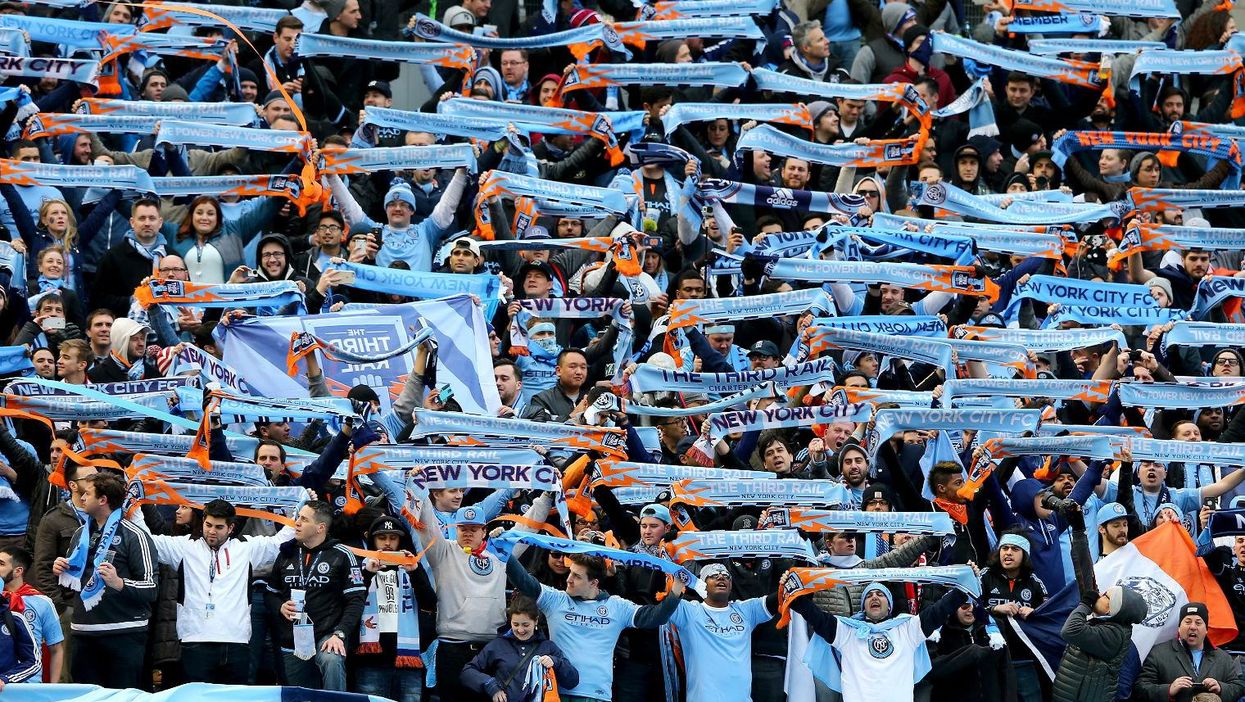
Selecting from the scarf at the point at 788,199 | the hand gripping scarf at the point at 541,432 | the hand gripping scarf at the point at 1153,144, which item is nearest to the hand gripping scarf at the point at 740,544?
the hand gripping scarf at the point at 541,432

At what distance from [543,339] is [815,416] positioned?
2325 mm

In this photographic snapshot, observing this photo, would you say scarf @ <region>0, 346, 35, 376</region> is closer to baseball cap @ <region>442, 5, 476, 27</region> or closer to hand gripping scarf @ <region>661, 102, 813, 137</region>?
hand gripping scarf @ <region>661, 102, 813, 137</region>

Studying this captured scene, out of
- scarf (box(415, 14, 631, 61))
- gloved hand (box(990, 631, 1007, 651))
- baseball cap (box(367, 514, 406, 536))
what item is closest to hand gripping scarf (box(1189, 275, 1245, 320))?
gloved hand (box(990, 631, 1007, 651))

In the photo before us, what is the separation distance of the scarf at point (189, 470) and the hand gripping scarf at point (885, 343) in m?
4.32

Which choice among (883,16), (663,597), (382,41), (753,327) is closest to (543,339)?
(753,327)

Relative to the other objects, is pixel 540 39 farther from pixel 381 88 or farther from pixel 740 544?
pixel 740 544

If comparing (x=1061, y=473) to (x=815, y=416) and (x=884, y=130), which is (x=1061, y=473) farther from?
(x=884, y=130)

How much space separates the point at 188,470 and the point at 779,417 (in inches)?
154

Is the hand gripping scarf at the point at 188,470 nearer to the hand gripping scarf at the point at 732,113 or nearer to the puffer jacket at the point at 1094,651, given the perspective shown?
the puffer jacket at the point at 1094,651

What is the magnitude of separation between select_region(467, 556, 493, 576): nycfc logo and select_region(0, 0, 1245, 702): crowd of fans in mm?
15

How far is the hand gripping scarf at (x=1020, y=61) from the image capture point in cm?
2278

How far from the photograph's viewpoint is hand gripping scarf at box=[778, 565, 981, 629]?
15555mm

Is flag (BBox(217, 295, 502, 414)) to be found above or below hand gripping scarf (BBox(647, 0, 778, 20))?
below

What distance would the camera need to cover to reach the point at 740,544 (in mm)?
15805
